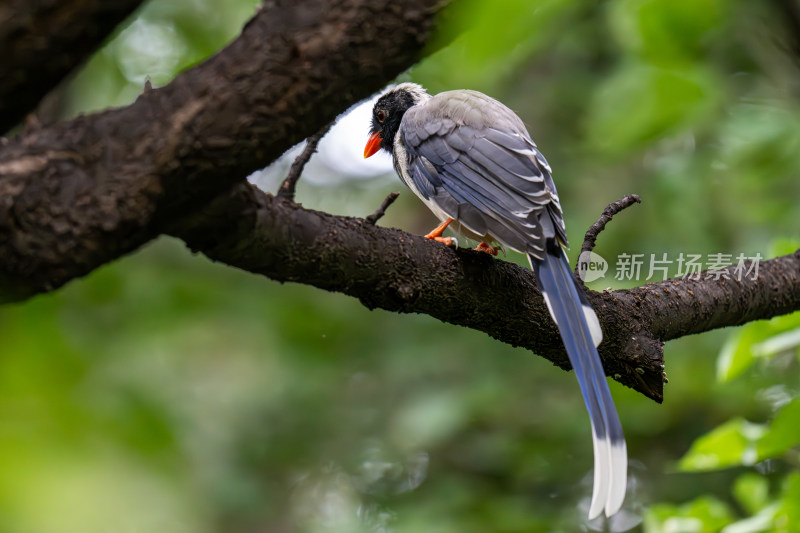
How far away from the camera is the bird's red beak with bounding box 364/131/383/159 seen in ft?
13.8

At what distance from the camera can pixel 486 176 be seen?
117 inches

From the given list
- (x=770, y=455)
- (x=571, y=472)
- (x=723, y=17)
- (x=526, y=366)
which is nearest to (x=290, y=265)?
(x=723, y=17)

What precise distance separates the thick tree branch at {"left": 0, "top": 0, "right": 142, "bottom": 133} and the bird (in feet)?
5.51

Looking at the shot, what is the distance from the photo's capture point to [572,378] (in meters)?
5.04

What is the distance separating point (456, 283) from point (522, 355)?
9.32 feet

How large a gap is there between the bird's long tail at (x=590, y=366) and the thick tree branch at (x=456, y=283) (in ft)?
0.42

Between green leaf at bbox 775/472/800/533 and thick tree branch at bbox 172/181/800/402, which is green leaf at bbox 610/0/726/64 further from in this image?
green leaf at bbox 775/472/800/533

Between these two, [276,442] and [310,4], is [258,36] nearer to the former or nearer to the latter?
[310,4]

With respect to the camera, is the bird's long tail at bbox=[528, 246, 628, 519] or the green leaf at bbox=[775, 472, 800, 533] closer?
the bird's long tail at bbox=[528, 246, 628, 519]

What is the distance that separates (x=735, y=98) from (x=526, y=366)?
6.94 feet

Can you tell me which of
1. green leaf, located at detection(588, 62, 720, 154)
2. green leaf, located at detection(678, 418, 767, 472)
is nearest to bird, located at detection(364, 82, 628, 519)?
green leaf, located at detection(588, 62, 720, 154)

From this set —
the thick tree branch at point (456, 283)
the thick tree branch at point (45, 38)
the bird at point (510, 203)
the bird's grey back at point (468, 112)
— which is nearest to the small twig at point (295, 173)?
the thick tree branch at point (456, 283)

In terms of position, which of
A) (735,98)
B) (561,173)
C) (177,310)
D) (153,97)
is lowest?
(561,173)

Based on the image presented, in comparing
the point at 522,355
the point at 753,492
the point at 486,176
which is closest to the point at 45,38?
the point at 486,176
